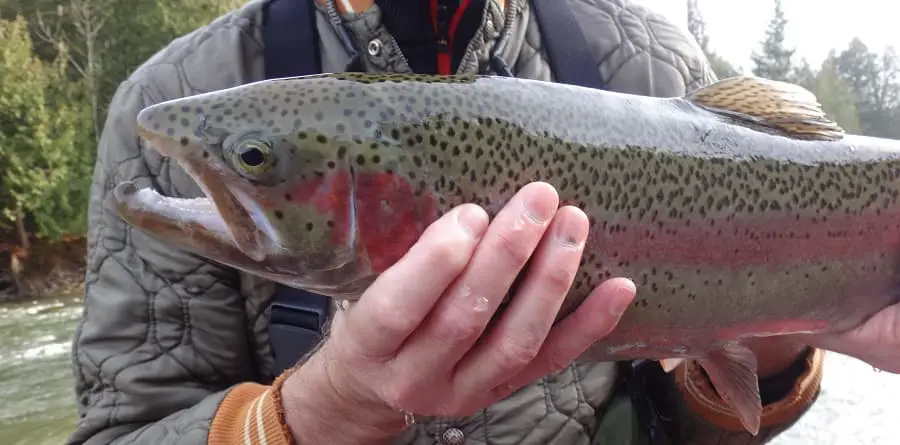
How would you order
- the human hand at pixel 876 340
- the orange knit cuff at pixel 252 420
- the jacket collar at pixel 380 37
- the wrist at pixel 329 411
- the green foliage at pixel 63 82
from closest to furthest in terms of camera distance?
the wrist at pixel 329 411, the orange knit cuff at pixel 252 420, the human hand at pixel 876 340, the jacket collar at pixel 380 37, the green foliage at pixel 63 82

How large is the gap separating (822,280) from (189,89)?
6.12 feet

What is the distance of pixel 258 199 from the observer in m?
1.47

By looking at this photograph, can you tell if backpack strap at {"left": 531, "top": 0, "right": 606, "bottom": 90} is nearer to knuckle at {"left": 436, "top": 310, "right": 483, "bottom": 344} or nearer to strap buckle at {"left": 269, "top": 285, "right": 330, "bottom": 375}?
strap buckle at {"left": 269, "top": 285, "right": 330, "bottom": 375}

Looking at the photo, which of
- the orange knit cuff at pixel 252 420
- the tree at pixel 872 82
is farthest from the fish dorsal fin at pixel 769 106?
the tree at pixel 872 82

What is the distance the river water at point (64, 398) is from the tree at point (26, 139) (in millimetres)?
9530

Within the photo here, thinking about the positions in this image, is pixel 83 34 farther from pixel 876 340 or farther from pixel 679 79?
pixel 876 340

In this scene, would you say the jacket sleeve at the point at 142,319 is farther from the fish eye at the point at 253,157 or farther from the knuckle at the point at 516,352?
the knuckle at the point at 516,352

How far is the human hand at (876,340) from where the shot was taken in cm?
204

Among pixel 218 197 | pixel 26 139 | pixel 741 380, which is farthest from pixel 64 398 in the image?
pixel 26 139

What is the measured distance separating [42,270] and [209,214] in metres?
22.7

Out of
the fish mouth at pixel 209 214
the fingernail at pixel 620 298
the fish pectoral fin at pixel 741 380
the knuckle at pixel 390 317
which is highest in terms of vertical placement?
the fish mouth at pixel 209 214

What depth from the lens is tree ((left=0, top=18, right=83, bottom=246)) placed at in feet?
74.4

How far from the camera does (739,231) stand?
1842 mm

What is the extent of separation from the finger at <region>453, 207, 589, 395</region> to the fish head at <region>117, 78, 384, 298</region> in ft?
0.95
